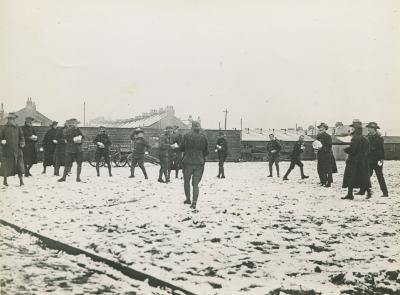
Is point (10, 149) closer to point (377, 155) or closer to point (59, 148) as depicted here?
point (59, 148)

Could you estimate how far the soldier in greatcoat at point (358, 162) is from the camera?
36.5 feet

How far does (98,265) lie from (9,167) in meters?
7.82

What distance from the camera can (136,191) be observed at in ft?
38.6

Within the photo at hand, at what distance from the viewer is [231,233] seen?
22.6 feet

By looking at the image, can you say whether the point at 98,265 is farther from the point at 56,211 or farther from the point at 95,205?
the point at 95,205

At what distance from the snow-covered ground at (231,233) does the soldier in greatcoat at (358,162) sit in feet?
1.15

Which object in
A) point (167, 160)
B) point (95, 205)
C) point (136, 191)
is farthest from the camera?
point (167, 160)

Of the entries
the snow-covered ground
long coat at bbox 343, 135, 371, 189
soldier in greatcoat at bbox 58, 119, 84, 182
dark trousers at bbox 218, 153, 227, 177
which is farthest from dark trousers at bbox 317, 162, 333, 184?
soldier in greatcoat at bbox 58, 119, 84, 182

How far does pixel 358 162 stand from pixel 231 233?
18.5 feet

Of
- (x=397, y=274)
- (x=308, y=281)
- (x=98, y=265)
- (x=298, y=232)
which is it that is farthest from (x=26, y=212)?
(x=397, y=274)

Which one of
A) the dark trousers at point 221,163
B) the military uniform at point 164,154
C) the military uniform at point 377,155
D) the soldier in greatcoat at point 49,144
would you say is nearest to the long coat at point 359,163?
the military uniform at point 377,155

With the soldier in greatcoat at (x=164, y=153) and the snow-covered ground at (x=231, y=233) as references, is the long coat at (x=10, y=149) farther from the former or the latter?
the soldier in greatcoat at (x=164, y=153)

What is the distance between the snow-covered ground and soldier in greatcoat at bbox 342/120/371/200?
349 mm

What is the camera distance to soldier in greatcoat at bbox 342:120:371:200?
438 inches
